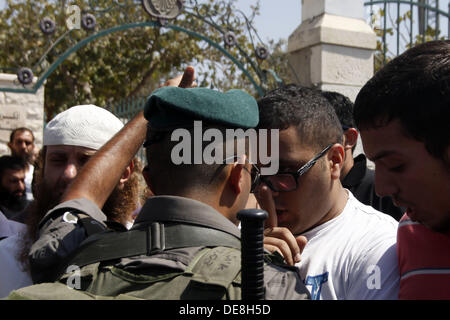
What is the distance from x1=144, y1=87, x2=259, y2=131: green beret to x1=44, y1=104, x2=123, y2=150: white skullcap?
30.1 inches

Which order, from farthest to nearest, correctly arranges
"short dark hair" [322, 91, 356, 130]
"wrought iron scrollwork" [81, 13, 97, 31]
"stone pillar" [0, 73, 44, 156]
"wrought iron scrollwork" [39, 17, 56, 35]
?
1. "stone pillar" [0, 73, 44, 156]
2. "wrought iron scrollwork" [39, 17, 56, 35]
3. "wrought iron scrollwork" [81, 13, 97, 31]
4. "short dark hair" [322, 91, 356, 130]

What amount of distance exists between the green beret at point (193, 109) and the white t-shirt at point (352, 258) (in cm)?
58

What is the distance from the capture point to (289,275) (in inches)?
51.4

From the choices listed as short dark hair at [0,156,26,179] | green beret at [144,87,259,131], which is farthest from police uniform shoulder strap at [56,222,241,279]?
short dark hair at [0,156,26,179]

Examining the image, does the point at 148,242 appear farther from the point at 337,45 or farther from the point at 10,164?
the point at 337,45

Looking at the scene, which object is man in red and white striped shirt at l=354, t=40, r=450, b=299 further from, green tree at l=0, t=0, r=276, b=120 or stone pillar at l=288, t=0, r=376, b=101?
green tree at l=0, t=0, r=276, b=120

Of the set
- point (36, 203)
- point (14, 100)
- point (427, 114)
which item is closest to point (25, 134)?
point (14, 100)

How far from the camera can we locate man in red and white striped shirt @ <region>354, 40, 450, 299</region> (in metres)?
1.33

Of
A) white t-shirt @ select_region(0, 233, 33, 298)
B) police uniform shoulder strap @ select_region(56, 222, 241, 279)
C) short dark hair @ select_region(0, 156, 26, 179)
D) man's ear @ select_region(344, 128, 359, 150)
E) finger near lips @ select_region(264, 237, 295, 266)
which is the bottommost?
white t-shirt @ select_region(0, 233, 33, 298)

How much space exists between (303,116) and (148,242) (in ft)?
3.51

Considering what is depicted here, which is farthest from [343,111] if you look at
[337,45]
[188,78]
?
[337,45]

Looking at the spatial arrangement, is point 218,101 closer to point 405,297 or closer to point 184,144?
point 184,144

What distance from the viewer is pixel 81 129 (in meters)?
2.23
